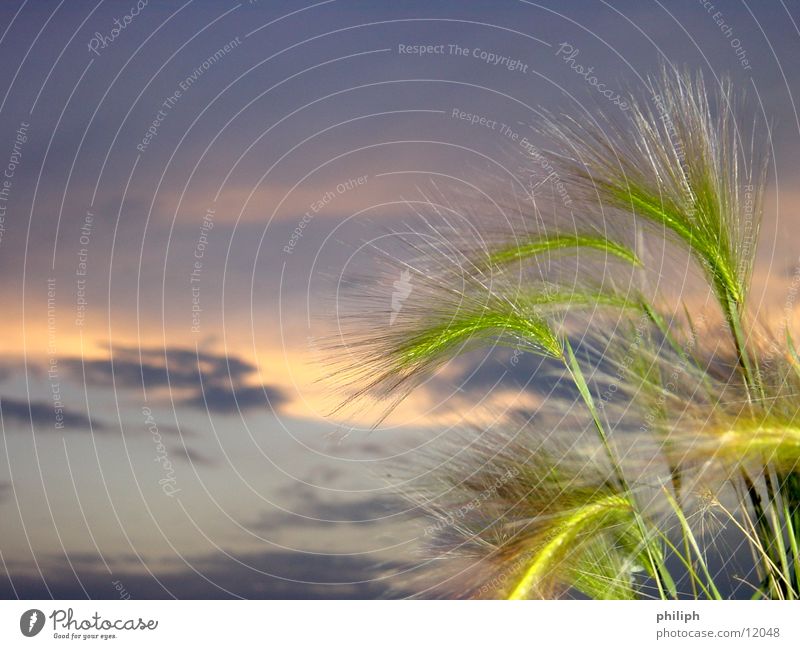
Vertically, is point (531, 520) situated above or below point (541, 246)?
below

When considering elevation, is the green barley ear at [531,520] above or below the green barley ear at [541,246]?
below

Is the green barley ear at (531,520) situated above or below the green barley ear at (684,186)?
below

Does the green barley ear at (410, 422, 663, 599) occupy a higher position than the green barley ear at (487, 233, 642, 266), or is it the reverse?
the green barley ear at (487, 233, 642, 266)

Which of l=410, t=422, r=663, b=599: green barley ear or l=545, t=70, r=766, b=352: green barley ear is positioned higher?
l=545, t=70, r=766, b=352: green barley ear

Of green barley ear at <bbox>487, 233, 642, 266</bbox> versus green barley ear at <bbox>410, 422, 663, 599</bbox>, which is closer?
green barley ear at <bbox>410, 422, 663, 599</bbox>

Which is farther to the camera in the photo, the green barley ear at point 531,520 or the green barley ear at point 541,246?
the green barley ear at point 541,246

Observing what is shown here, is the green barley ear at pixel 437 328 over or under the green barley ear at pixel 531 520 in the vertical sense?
over

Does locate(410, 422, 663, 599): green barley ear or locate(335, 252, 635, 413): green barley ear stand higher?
locate(335, 252, 635, 413): green barley ear

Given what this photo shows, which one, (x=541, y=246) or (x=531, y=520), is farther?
(x=541, y=246)
